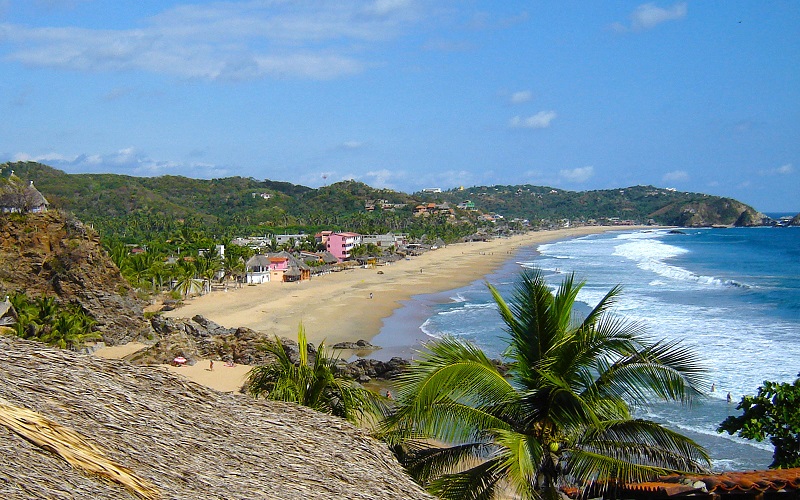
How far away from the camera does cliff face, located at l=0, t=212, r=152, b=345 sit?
27.5 metres

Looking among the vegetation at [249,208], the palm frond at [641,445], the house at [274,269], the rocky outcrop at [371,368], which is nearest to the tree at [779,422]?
the palm frond at [641,445]

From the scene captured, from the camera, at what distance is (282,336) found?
91.8ft

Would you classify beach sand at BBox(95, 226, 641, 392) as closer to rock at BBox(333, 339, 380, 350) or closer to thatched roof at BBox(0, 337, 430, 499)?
rock at BBox(333, 339, 380, 350)

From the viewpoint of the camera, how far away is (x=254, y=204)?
129250mm

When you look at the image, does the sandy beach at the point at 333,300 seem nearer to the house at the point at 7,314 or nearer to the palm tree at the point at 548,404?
the house at the point at 7,314

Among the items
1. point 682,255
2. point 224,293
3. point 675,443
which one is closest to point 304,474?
point 675,443

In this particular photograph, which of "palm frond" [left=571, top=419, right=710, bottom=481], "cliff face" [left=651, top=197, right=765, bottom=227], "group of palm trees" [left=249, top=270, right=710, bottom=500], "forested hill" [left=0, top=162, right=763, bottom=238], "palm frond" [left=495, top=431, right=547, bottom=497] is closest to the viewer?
"palm frond" [left=495, top=431, right=547, bottom=497]

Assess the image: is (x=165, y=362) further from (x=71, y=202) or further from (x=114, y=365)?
(x=71, y=202)

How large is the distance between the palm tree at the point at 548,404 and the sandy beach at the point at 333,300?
12428 millimetres

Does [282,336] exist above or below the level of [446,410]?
below

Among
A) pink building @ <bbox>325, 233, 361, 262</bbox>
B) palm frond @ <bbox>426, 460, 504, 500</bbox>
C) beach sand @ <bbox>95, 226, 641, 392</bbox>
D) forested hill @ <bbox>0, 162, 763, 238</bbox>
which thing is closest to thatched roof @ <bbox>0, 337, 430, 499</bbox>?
palm frond @ <bbox>426, 460, 504, 500</bbox>

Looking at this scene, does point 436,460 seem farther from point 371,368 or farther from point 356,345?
point 356,345

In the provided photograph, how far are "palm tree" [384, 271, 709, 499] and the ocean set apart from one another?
70cm

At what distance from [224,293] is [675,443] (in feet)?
125
